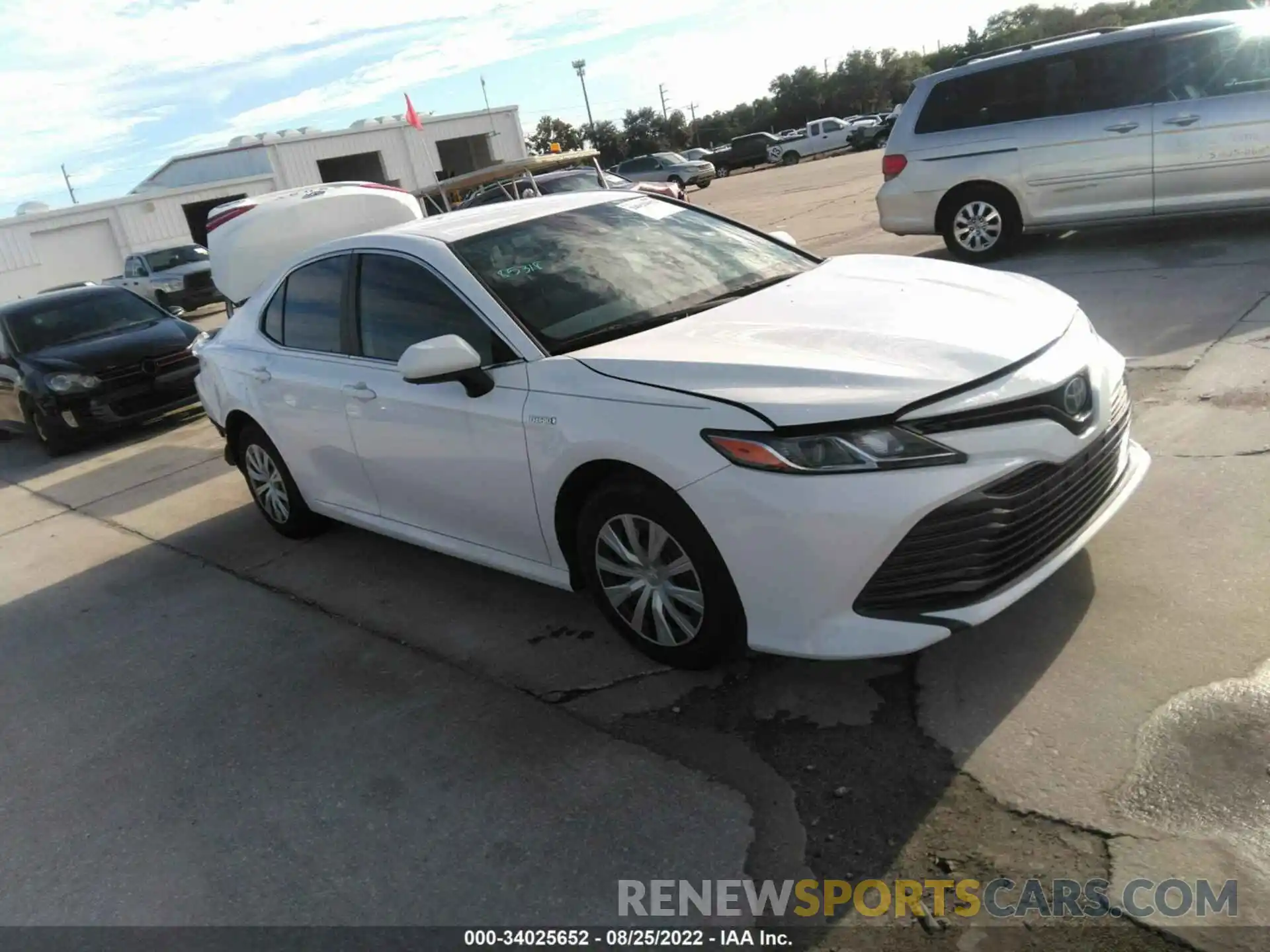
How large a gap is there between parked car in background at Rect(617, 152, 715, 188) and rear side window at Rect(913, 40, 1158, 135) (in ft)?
83.3

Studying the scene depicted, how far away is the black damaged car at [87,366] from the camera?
382 inches

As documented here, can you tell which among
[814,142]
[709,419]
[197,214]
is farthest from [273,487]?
[814,142]

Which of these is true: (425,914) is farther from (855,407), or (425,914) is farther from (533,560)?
(855,407)

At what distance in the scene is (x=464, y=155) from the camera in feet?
174

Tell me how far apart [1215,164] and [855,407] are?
6911 mm

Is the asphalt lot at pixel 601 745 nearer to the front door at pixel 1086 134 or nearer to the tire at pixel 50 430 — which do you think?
the front door at pixel 1086 134

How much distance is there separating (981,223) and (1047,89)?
4.08 feet

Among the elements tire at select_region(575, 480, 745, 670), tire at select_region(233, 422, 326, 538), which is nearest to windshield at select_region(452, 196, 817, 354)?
tire at select_region(575, 480, 745, 670)

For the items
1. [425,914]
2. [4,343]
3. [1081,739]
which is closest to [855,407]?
[1081,739]

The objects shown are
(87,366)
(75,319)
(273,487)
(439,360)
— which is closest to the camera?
(439,360)

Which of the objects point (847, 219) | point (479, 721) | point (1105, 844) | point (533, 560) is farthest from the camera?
point (847, 219)

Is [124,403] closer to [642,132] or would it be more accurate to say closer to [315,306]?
[315,306]

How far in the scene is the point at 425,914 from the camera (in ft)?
8.94

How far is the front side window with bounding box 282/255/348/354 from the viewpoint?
15.7 ft
